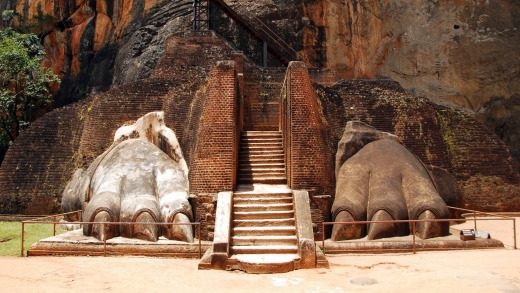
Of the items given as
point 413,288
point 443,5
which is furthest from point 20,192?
point 443,5

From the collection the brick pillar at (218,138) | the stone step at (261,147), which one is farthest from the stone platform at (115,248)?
the stone step at (261,147)

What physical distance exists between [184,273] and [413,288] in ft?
11.1

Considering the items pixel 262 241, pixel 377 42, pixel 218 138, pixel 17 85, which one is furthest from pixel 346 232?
pixel 17 85

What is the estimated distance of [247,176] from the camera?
40.2 ft

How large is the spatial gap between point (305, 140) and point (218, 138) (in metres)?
1.73

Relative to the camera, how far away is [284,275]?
344 inches

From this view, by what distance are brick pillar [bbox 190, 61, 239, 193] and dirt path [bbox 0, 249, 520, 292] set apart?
1938 mm

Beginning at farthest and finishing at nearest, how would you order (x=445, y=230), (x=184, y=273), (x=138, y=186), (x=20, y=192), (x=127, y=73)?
(x=127, y=73) < (x=20, y=192) < (x=138, y=186) < (x=445, y=230) < (x=184, y=273)

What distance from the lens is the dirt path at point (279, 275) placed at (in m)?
7.91

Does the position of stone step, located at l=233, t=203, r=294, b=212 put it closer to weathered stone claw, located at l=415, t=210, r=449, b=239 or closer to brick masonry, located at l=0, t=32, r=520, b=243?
brick masonry, located at l=0, t=32, r=520, b=243

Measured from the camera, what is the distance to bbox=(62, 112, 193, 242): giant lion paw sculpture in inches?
427

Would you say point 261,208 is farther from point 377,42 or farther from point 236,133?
point 377,42

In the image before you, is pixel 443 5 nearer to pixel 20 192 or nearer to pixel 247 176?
pixel 247 176

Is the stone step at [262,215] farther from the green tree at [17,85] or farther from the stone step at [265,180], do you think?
the green tree at [17,85]
